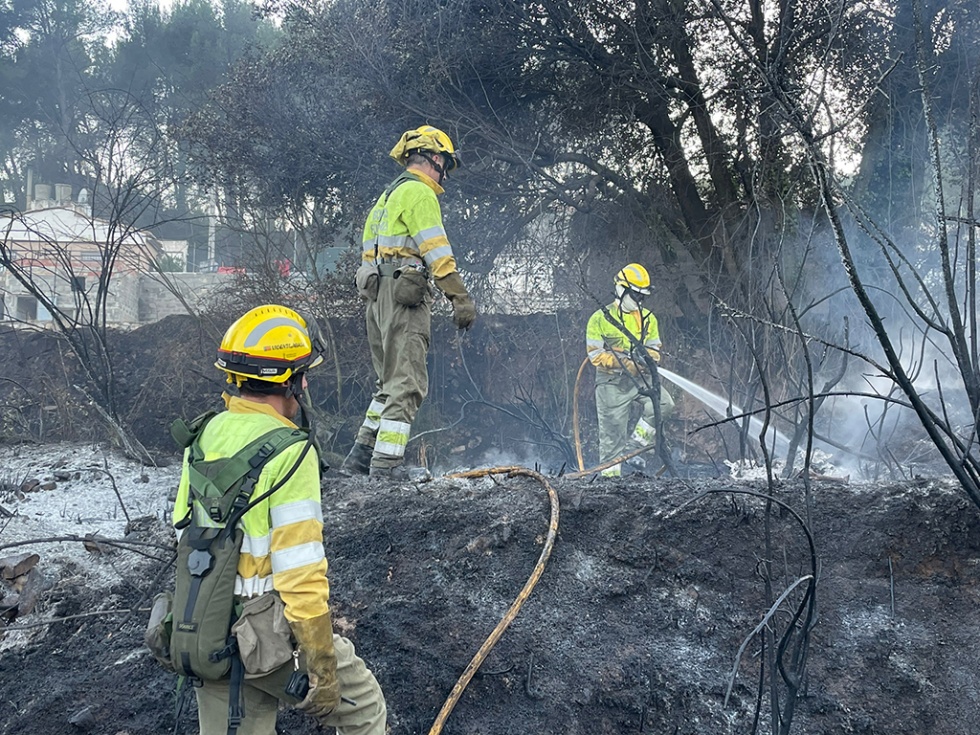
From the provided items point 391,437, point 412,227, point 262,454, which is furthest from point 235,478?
point 412,227

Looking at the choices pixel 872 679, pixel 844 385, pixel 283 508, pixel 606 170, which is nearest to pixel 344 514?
pixel 283 508

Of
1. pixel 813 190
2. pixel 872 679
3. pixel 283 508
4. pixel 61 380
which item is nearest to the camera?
pixel 283 508

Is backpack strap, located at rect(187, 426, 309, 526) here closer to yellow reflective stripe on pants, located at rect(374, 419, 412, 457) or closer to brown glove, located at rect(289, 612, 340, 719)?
brown glove, located at rect(289, 612, 340, 719)

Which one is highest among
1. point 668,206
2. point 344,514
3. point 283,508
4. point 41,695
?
point 668,206

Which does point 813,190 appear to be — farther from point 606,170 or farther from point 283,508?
point 283,508

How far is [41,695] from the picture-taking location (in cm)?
353

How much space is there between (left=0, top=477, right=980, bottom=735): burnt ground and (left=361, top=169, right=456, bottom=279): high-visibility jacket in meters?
1.49

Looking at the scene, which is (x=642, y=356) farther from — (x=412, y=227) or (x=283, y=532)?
(x=283, y=532)

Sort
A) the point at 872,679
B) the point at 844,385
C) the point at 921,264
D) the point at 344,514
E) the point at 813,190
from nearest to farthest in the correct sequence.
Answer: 1. the point at 872,679
2. the point at 344,514
3. the point at 844,385
4. the point at 921,264
5. the point at 813,190

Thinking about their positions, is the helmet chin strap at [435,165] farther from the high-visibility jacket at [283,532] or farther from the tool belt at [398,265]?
the high-visibility jacket at [283,532]

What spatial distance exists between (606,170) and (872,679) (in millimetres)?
7274

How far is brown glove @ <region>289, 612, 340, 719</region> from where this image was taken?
2.28 metres

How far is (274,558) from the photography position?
2.29 metres

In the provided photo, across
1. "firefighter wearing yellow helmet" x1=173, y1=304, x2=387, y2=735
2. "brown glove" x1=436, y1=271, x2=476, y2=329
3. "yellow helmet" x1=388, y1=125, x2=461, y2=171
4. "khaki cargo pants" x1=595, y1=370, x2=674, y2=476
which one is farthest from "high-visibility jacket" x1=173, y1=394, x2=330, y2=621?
"khaki cargo pants" x1=595, y1=370, x2=674, y2=476
